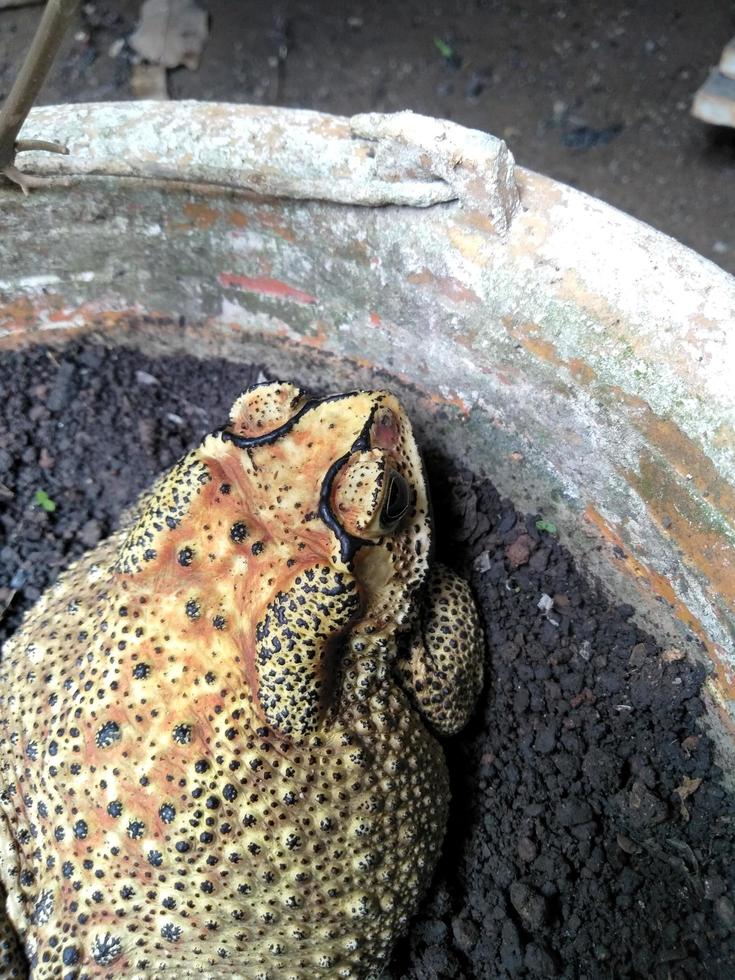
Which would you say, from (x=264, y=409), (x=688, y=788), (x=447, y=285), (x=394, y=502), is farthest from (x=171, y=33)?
(x=688, y=788)

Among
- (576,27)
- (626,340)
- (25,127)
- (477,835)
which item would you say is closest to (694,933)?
(477,835)

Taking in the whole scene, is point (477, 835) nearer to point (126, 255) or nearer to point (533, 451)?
point (533, 451)

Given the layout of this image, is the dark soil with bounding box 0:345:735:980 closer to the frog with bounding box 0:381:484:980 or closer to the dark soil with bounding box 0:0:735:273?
the frog with bounding box 0:381:484:980

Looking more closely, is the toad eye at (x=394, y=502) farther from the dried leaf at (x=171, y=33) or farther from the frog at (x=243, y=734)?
the dried leaf at (x=171, y=33)

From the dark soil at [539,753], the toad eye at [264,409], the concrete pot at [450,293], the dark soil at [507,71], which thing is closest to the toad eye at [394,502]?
the toad eye at [264,409]

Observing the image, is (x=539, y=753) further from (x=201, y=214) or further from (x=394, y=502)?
(x=201, y=214)

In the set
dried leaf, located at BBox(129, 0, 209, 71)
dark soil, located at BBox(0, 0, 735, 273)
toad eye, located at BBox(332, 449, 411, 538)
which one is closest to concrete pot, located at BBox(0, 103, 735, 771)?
toad eye, located at BBox(332, 449, 411, 538)

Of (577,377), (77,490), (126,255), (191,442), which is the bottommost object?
(77,490)
